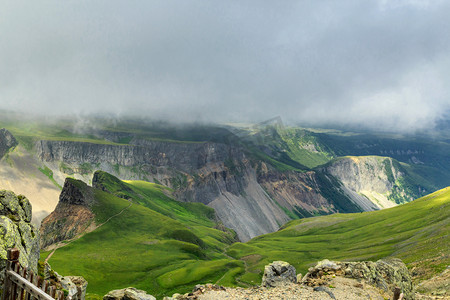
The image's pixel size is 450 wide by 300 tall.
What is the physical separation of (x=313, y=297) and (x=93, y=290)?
Answer: 125441 mm

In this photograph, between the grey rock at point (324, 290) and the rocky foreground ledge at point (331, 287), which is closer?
the rocky foreground ledge at point (331, 287)

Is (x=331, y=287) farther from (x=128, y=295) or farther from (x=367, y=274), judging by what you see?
(x=128, y=295)

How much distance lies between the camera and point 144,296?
3762 cm

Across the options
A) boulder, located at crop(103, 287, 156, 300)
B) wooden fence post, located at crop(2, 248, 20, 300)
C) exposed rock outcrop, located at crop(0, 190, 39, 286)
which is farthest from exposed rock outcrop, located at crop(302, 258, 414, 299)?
wooden fence post, located at crop(2, 248, 20, 300)

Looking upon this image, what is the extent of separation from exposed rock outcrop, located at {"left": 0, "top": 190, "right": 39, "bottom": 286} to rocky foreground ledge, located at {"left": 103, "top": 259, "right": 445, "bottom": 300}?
1279 cm

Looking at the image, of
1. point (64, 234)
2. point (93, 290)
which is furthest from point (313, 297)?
point (64, 234)

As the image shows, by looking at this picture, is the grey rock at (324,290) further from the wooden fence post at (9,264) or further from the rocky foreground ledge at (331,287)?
the wooden fence post at (9,264)

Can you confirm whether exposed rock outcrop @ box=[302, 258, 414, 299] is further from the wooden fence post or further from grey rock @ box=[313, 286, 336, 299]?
the wooden fence post

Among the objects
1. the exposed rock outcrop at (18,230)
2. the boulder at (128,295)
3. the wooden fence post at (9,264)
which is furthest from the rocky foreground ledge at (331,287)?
the wooden fence post at (9,264)

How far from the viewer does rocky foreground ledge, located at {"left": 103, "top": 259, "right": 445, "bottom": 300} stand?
116ft

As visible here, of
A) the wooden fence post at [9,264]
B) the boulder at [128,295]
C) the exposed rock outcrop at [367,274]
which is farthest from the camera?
the exposed rock outcrop at [367,274]

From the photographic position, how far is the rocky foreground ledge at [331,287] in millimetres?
35344

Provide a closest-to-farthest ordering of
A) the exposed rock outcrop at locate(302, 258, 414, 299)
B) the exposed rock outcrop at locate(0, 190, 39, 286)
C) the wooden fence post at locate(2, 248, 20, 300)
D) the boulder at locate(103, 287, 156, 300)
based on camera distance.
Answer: the wooden fence post at locate(2, 248, 20, 300)
the exposed rock outcrop at locate(0, 190, 39, 286)
the boulder at locate(103, 287, 156, 300)
the exposed rock outcrop at locate(302, 258, 414, 299)

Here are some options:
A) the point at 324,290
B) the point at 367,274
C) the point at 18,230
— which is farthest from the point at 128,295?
the point at 367,274
